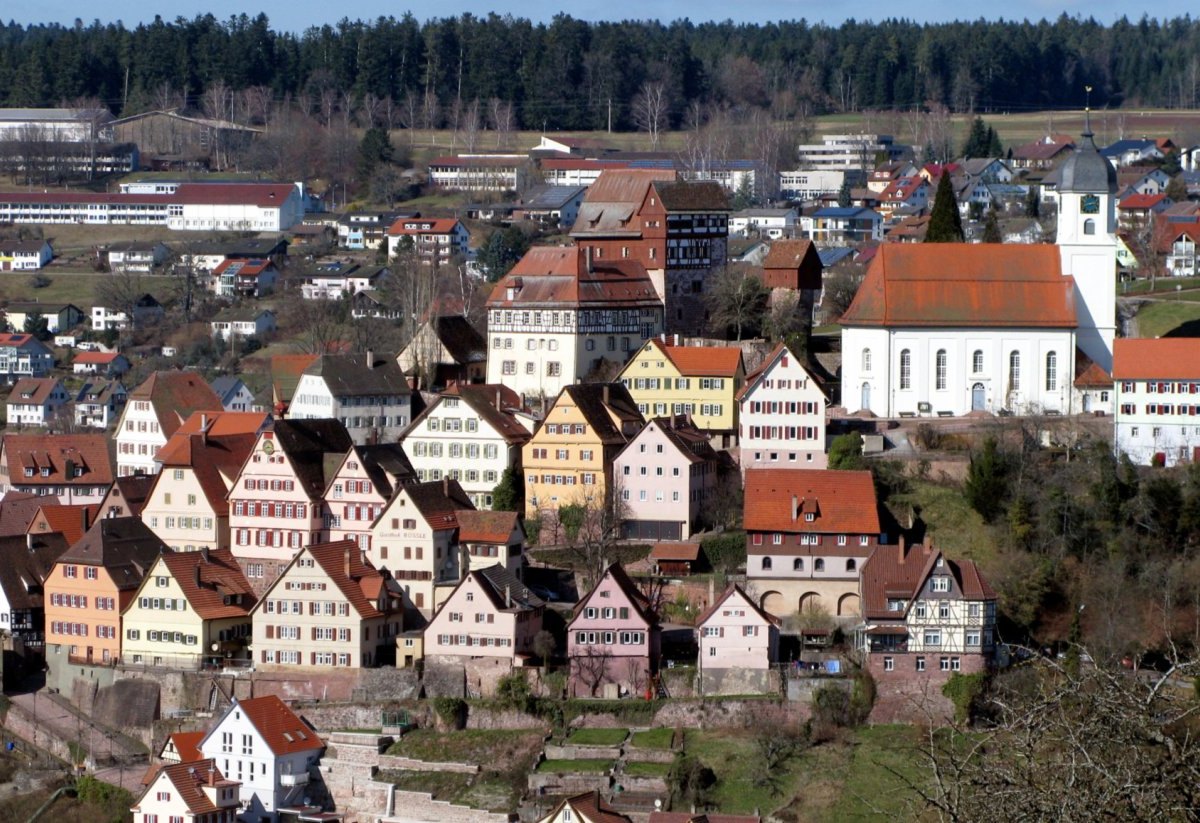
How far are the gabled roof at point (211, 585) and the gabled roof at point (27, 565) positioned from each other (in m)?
4.53

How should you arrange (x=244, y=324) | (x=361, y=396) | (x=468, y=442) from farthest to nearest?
(x=244, y=324) → (x=361, y=396) → (x=468, y=442)

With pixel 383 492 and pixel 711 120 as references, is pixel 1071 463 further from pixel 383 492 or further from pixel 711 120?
pixel 711 120

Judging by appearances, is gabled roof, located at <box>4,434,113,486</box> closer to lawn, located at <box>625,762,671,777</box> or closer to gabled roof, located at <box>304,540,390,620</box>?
gabled roof, located at <box>304,540,390,620</box>

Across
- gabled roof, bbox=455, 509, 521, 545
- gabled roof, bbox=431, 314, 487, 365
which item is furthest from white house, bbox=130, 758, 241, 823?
gabled roof, bbox=431, 314, 487, 365

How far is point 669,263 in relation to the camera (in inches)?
2788

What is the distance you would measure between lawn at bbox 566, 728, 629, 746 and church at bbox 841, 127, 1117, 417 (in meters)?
16.0

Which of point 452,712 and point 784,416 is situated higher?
point 784,416

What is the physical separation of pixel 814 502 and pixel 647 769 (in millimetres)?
8902

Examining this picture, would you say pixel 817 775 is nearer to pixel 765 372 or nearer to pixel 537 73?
pixel 765 372

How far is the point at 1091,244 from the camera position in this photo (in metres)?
63.8

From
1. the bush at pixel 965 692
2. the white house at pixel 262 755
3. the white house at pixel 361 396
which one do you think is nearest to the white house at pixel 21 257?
the white house at pixel 361 396

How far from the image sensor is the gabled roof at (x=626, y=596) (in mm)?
51375

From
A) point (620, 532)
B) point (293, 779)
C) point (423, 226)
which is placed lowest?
point (293, 779)

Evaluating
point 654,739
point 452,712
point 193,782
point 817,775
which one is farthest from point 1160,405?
point 193,782
